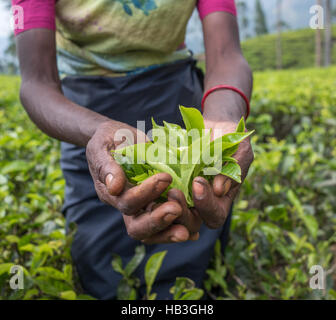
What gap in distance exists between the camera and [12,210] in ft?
4.51

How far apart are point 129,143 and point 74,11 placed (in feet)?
2.20

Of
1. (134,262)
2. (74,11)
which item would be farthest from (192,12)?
(134,262)

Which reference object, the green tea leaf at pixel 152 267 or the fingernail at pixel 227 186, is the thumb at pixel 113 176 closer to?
the fingernail at pixel 227 186

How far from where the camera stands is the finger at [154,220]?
0.67 meters

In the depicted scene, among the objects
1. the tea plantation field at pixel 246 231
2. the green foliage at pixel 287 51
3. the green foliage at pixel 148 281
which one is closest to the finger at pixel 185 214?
the green foliage at pixel 148 281

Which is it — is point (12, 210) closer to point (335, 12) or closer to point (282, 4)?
point (282, 4)

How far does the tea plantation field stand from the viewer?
118 cm

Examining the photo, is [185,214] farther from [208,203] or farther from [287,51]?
[287,51]

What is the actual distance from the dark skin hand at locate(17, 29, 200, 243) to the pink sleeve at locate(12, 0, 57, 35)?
0.06 feet

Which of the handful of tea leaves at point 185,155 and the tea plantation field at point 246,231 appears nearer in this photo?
the handful of tea leaves at point 185,155

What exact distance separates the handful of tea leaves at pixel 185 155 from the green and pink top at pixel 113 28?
585 mm

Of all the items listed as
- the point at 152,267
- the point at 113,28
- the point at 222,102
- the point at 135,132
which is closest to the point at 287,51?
the point at 113,28

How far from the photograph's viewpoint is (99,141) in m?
0.79

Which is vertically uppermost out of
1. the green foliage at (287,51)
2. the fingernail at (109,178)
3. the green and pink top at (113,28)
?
the green foliage at (287,51)
